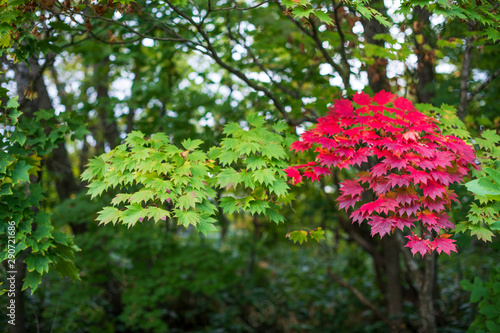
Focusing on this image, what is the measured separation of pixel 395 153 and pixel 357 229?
380 cm

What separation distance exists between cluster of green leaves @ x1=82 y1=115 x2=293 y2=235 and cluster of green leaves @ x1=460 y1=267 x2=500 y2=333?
2446 mm

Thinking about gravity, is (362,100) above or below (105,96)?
below

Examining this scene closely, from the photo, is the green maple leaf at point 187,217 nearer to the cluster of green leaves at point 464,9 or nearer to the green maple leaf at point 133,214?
the green maple leaf at point 133,214

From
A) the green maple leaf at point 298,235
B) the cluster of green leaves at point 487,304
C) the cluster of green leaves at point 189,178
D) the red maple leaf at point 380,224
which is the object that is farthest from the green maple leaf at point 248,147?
the cluster of green leaves at point 487,304

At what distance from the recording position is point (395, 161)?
2596 millimetres

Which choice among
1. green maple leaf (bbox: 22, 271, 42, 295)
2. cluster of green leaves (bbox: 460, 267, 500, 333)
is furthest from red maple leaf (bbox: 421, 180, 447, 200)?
green maple leaf (bbox: 22, 271, 42, 295)

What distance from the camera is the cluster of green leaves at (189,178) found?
2.61m

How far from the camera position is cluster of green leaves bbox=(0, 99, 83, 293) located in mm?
2973

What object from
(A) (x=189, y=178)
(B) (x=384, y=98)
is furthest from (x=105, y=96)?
(B) (x=384, y=98)

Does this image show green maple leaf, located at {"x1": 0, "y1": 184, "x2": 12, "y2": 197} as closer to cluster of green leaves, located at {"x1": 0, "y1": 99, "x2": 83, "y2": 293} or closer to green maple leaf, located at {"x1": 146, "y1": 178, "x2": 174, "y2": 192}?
cluster of green leaves, located at {"x1": 0, "y1": 99, "x2": 83, "y2": 293}

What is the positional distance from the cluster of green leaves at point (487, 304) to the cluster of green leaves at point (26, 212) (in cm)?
393

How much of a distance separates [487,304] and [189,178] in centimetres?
330

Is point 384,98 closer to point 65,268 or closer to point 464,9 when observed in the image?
point 464,9

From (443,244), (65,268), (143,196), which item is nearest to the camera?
(143,196)
